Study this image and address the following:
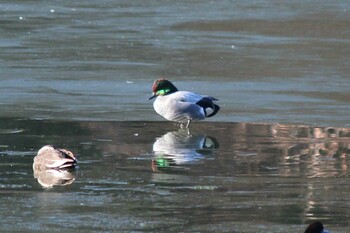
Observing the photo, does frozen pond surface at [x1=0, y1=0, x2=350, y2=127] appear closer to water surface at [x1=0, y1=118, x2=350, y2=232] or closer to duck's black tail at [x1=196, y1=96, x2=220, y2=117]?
duck's black tail at [x1=196, y1=96, x2=220, y2=117]

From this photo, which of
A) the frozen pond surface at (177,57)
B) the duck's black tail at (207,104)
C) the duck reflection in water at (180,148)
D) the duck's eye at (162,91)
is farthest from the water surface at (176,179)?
the frozen pond surface at (177,57)

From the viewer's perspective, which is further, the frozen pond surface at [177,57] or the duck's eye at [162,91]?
the frozen pond surface at [177,57]

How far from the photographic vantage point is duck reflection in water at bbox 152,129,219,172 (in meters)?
10.4

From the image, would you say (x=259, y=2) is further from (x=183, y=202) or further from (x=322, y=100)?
(x=183, y=202)

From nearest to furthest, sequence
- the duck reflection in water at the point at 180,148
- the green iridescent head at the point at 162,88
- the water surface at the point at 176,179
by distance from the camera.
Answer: the water surface at the point at 176,179, the duck reflection in water at the point at 180,148, the green iridescent head at the point at 162,88

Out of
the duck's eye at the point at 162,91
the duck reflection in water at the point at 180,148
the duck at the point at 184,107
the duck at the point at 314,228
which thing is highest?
the duck at the point at 314,228

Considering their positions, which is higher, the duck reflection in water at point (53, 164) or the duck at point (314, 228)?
the duck at point (314, 228)

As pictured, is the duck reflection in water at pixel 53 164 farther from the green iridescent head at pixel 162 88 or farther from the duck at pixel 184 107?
the green iridescent head at pixel 162 88

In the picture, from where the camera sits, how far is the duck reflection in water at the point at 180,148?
10.4m

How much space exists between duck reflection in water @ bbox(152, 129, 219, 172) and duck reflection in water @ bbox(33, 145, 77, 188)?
74cm

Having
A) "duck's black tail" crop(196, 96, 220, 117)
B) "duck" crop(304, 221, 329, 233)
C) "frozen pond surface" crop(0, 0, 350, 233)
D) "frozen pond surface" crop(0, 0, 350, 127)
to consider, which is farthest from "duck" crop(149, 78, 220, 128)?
"duck" crop(304, 221, 329, 233)

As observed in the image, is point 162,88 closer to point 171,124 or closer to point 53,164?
point 171,124

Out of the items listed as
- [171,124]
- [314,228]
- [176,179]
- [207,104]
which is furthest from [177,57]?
[314,228]

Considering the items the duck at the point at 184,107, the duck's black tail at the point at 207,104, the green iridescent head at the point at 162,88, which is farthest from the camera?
the green iridescent head at the point at 162,88
